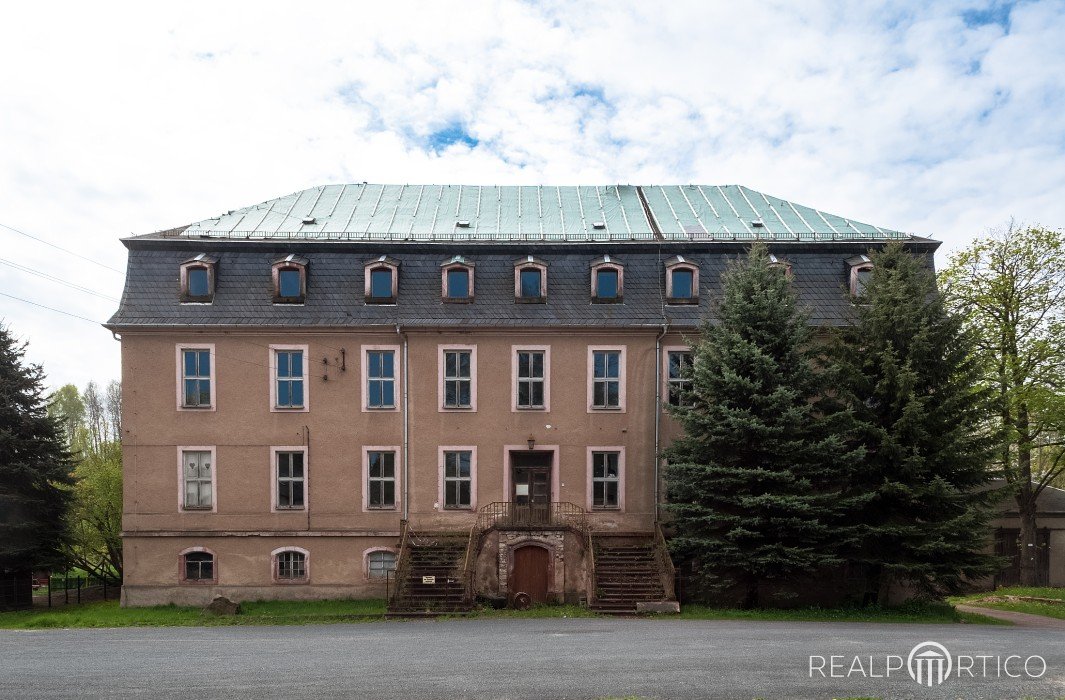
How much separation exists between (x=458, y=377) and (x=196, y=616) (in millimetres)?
9650

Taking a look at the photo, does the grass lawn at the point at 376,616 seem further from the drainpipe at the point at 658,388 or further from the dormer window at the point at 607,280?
the dormer window at the point at 607,280

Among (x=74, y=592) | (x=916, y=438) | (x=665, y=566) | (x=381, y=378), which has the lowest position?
(x=74, y=592)

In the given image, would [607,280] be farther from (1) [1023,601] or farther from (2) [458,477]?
(1) [1023,601]

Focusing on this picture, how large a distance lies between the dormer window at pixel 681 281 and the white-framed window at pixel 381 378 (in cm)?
877

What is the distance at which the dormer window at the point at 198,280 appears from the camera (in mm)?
20688

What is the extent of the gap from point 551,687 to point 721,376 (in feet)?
33.1

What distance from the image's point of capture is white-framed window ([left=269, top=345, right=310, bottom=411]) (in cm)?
2069

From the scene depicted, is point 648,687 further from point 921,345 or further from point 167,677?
point 921,345

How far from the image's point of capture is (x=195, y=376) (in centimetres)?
2064

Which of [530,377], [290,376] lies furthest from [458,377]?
[290,376]

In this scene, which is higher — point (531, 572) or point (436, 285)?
point (436, 285)

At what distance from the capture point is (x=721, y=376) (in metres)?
18.1

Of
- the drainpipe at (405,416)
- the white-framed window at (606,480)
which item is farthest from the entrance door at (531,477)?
the drainpipe at (405,416)

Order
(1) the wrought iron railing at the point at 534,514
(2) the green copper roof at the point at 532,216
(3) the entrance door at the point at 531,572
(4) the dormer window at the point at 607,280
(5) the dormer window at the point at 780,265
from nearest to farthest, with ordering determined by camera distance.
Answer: (5) the dormer window at the point at 780,265 < (3) the entrance door at the point at 531,572 < (1) the wrought iron railing at the point at 534,514 < (4) the dormer window at the point at 607,280 < (2) the green copper roof at the point at 532,216
